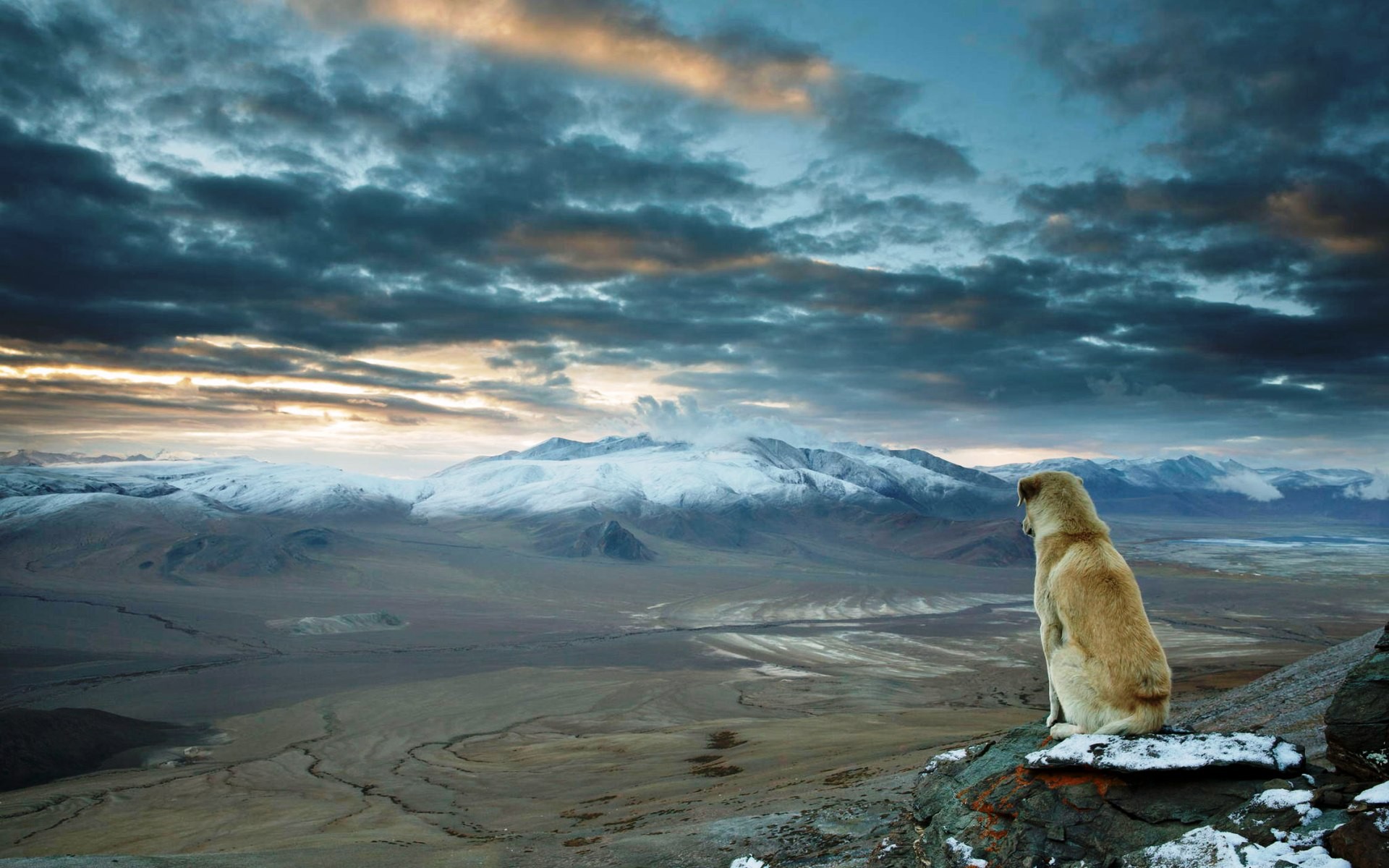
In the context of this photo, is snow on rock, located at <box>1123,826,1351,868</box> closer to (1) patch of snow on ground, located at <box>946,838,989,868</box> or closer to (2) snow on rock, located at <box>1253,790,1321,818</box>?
(2) snow on rock, located at <box>1253,790,1321,818</box>

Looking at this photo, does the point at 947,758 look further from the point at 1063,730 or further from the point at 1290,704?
the point at 1290,704

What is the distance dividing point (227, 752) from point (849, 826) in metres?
43.8

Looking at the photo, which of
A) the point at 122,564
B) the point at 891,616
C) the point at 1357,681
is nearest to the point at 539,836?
the point at 1357,681

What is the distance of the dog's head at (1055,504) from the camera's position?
6.68 m

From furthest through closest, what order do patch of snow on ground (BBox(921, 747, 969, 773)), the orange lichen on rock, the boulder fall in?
patch of snow on ground (BBox(921, 747, 969, 773)) < the orange lichen on rock < the boulder

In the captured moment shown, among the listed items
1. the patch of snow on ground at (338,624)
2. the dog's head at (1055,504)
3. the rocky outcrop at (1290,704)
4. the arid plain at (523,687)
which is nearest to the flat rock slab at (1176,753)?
the dog's head at (1055,504)

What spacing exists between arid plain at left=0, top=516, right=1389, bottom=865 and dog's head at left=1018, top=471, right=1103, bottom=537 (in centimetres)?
559

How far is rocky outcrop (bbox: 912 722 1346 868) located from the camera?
4.98 m

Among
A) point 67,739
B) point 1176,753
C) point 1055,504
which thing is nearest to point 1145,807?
point 1176,753

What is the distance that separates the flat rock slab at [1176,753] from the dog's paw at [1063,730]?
0.35 meters

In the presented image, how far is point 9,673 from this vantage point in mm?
67688

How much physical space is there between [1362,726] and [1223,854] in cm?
133

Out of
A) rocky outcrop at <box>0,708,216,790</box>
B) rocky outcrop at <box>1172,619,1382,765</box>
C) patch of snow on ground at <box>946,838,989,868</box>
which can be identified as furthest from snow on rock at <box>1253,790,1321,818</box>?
rocky outcrop at <box>0,708,216,790</box>

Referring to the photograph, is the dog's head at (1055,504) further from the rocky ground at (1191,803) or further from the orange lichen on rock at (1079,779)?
the orange lichen on rock at (1079,779)
